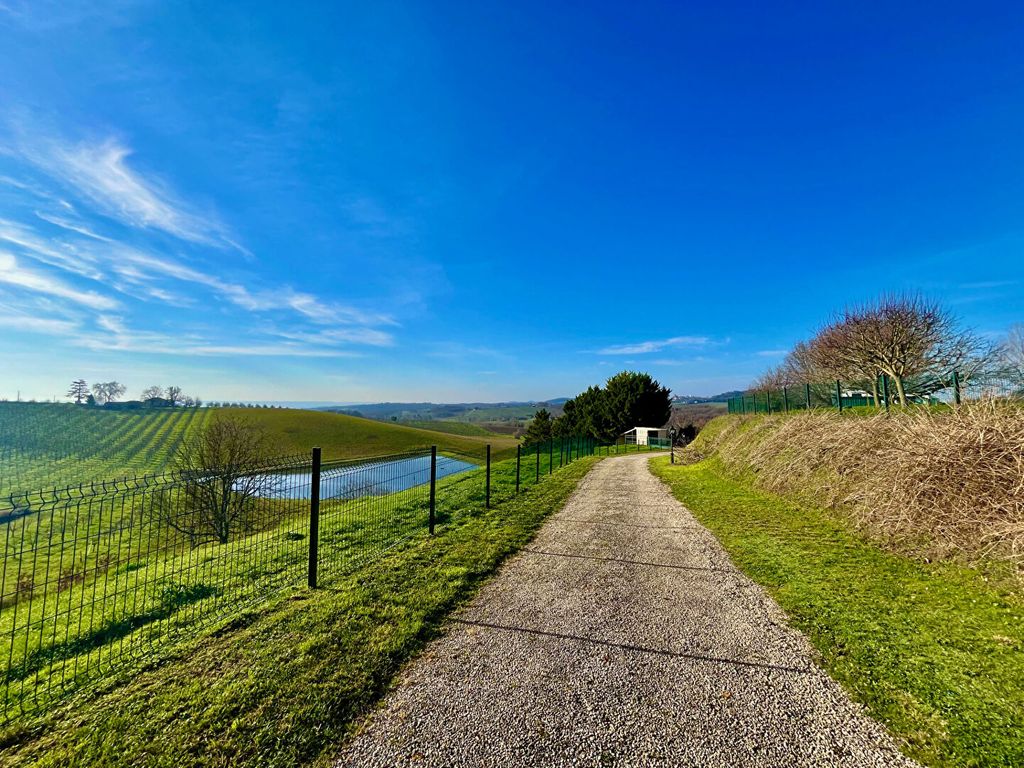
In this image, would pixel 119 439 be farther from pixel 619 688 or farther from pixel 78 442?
pixel 619 688

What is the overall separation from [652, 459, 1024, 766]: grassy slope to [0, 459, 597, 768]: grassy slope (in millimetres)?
3454

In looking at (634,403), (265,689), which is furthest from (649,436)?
(265,689)

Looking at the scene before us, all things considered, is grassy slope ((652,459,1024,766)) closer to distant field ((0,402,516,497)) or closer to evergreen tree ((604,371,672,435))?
distant field ((0,402,516,497))

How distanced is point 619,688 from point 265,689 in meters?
2.51

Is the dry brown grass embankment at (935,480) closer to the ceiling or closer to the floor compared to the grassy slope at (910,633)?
closer to the ceiling

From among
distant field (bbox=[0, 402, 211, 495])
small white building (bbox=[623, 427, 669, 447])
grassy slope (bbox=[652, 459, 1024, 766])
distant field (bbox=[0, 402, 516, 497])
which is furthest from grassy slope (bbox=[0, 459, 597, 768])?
small white building (bbox=[623, 427, 669, 447])

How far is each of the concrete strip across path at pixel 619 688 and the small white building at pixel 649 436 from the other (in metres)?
35.5

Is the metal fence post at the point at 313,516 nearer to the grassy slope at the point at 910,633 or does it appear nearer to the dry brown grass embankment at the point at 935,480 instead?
the grassy slope at the point at 910,633

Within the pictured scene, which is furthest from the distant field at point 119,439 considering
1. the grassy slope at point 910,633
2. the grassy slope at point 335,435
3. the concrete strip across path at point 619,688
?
the grassy slope at point 910,633

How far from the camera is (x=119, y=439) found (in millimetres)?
33125

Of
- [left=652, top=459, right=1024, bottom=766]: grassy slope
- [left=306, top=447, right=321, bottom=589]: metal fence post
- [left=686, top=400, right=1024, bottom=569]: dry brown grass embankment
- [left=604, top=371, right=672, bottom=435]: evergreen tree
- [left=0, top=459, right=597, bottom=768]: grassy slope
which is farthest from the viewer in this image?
[left=604, top=371, right=672, bottom=435]: evergreen tree

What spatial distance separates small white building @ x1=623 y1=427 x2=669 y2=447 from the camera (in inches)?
1531

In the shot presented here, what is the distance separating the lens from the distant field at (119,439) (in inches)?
858

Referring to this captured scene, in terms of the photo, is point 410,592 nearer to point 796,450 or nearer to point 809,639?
point 809,639
